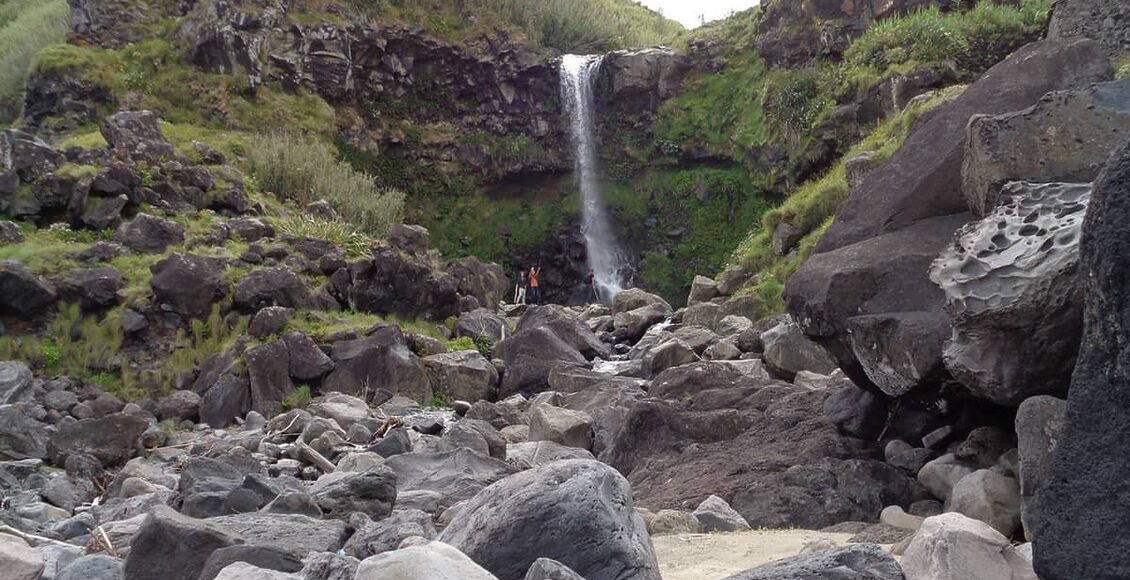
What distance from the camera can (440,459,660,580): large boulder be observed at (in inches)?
147

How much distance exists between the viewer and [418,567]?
3.17 m

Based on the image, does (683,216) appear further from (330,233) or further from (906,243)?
(906,243)

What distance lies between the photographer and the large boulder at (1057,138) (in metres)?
5.46

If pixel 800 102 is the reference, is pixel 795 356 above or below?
below

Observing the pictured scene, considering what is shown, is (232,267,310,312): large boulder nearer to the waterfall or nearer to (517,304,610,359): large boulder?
(517,304,610,359): large boulder

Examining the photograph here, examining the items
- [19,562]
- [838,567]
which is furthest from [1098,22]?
[19,562]

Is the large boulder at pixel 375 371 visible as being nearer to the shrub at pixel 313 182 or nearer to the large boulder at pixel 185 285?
the large boulder at pixel 185 285

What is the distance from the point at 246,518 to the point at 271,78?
31.7 m

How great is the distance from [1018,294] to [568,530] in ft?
8.80

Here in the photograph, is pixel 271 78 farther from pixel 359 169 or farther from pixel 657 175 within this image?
pixel 657 175

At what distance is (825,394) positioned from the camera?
27.2 feet

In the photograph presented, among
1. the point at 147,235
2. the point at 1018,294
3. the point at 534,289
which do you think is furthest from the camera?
the point at 534,289

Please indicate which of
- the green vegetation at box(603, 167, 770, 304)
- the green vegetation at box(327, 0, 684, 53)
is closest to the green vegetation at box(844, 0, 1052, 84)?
the green vegetation at box(603, 167, 770, 304)

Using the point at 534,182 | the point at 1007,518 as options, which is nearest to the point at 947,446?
the point at 1007,518
